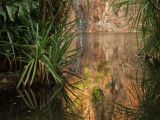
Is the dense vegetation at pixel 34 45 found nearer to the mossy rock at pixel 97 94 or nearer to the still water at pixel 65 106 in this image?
the still water at pixel 65 106

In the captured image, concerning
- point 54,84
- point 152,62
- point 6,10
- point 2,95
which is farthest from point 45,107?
point 152,62

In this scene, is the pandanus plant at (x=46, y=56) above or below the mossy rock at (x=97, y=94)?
above

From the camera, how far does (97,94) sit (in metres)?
5.66

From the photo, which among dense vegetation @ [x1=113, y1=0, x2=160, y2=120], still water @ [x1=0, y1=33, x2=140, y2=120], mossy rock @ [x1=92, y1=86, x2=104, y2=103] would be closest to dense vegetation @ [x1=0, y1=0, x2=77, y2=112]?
still water @ [x1=0, y1=33, x2=140, y2=120]

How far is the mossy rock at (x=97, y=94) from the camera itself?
17.0 feet

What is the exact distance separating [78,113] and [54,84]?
1.84 metres

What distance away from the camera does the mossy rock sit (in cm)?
520

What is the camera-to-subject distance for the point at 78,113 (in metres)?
4.41

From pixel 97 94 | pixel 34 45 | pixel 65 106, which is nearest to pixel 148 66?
pixel 97 94

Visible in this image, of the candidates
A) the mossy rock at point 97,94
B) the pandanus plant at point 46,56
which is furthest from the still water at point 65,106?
the pandanus plant at point 46,56

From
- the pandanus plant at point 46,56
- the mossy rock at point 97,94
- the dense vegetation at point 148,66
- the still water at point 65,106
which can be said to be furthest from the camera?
the pandanus plant at point 46,56

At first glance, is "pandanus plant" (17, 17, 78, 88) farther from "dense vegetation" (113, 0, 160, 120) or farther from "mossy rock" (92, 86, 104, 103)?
"dense vegetation" (113, 0, 160, 120)

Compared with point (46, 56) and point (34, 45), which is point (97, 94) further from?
point (34, 45)

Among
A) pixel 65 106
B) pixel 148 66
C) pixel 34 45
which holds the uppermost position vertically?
pixel 34 45
